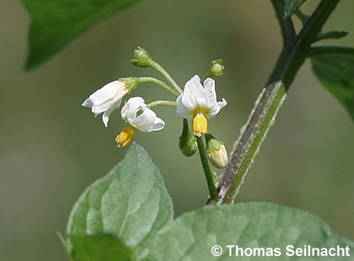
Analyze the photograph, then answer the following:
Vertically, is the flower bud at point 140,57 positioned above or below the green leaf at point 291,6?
below

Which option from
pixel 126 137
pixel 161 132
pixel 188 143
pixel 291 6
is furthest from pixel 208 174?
pixel 161 132

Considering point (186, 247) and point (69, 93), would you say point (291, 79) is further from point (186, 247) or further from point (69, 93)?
point (69, 93)

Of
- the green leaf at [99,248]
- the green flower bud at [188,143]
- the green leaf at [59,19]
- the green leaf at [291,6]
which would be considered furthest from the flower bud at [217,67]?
the green leaf at [99,248]

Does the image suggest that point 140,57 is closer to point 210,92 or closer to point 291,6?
point 210,92

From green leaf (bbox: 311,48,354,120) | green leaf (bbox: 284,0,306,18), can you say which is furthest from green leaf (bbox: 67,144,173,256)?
green leaf (bbox: 311,48,354,120)

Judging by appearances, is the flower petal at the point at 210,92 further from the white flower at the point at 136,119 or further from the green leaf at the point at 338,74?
the green leaf at the point at 338,74

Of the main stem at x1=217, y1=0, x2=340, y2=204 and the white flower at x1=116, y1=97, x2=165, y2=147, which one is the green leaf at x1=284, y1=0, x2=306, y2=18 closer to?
the main stem at x1=217, y1=0, x2=340, y2=204
